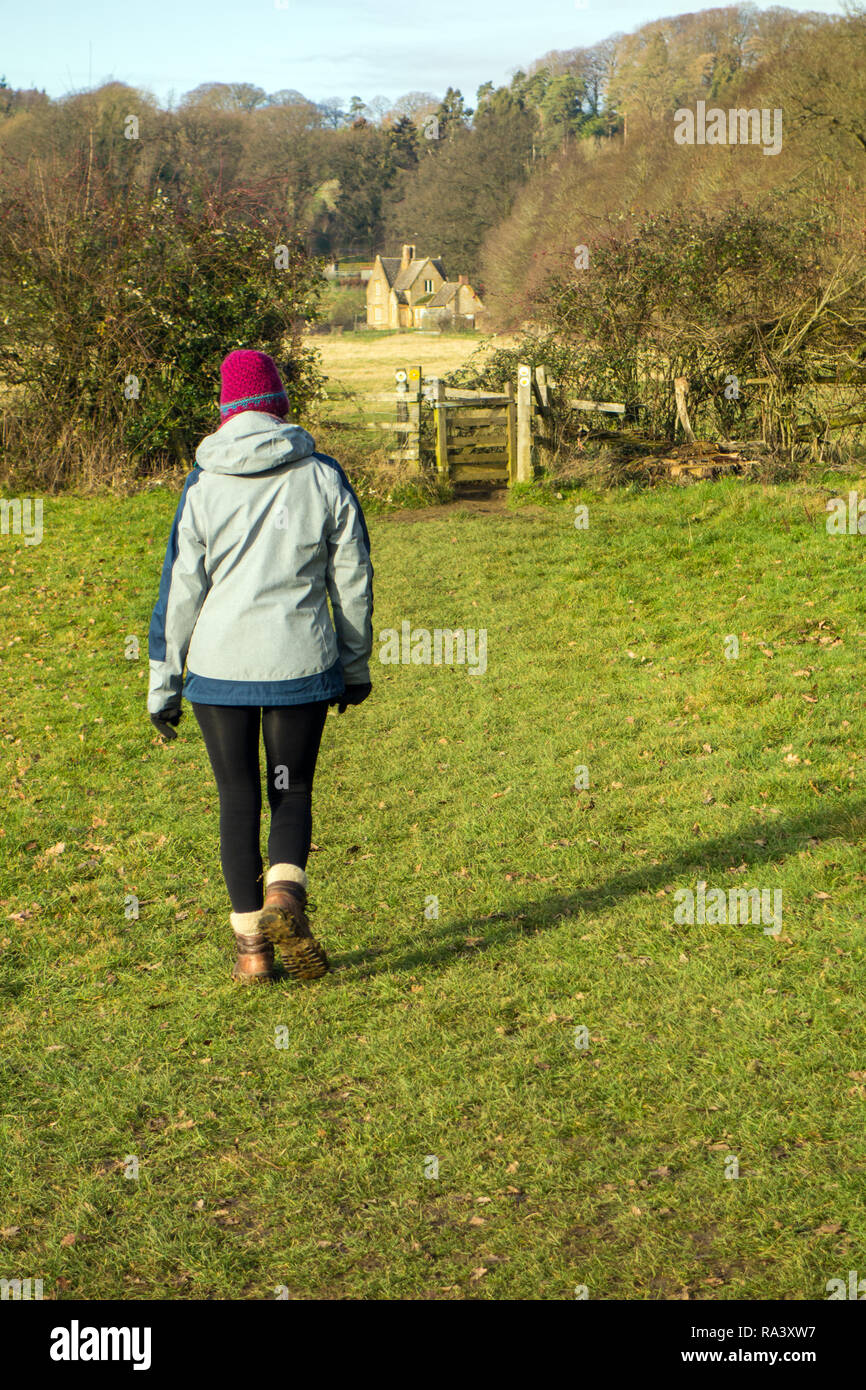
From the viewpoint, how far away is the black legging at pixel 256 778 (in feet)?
13.9

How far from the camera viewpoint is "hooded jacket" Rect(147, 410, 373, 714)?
4113mm

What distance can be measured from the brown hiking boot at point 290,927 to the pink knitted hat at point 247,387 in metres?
1.72

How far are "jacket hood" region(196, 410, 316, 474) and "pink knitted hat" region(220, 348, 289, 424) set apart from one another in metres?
0.06

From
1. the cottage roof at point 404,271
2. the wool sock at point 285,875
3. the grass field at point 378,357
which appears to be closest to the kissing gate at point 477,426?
the grass field at point 378,357

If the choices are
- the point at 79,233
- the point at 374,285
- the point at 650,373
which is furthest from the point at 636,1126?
the point at 374,285

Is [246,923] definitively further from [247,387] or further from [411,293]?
[411,293]

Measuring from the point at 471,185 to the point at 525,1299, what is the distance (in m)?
84.8

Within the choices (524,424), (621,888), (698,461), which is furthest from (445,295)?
(621,888)

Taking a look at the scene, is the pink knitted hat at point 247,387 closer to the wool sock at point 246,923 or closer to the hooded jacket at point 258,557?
the hooded jacket at point 258,557

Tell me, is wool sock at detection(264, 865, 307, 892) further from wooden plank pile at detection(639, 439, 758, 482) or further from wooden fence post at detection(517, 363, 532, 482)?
wooden fence post at detection(517, 363, 532, 482)

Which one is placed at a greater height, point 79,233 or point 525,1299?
point 79,233

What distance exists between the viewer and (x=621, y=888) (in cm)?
566

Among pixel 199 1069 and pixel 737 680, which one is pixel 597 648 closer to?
pixel 737 680

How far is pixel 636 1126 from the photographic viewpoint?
3.77m
